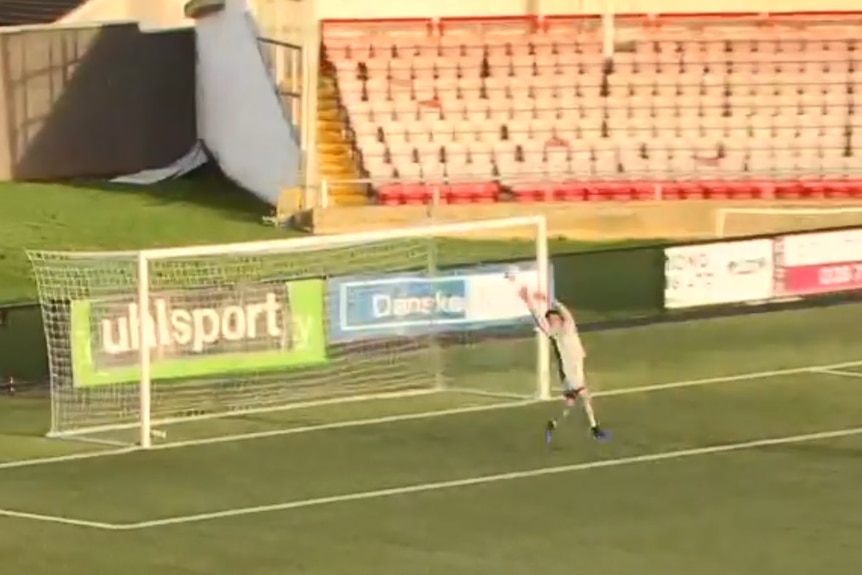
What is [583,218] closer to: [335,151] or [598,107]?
[598,107]

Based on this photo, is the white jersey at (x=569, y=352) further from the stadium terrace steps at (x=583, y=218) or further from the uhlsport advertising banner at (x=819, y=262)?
the stadium terrace steps at (x=583, y=218)

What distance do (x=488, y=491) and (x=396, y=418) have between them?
2578 mm

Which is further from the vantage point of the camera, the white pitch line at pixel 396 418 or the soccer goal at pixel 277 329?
the soccer goal at pixel 277 329

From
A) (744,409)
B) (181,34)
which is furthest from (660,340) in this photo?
(181,34)

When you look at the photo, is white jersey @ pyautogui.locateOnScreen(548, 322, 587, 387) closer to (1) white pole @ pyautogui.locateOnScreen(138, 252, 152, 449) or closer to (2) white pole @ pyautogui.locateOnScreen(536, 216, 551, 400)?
(2) white pole @ pyautogui.locateOnScreen(536, 216, 551, 400)

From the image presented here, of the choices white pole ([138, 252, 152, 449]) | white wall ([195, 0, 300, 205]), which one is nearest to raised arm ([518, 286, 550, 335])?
white pole ([138, 252, 152, 449])

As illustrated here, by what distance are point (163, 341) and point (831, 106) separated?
49.2 feet

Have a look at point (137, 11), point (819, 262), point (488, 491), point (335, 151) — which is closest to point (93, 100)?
point (137, 11)

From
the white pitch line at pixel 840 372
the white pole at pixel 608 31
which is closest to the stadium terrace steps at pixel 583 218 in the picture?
the white pole at pixel 608 31

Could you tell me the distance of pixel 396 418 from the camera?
1575 cm

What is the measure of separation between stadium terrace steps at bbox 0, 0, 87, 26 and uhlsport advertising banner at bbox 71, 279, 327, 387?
16482mm

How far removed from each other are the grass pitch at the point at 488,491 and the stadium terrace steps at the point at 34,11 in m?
16.5

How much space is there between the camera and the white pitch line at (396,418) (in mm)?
14422

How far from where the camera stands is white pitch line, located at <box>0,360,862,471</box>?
14.4 metres
